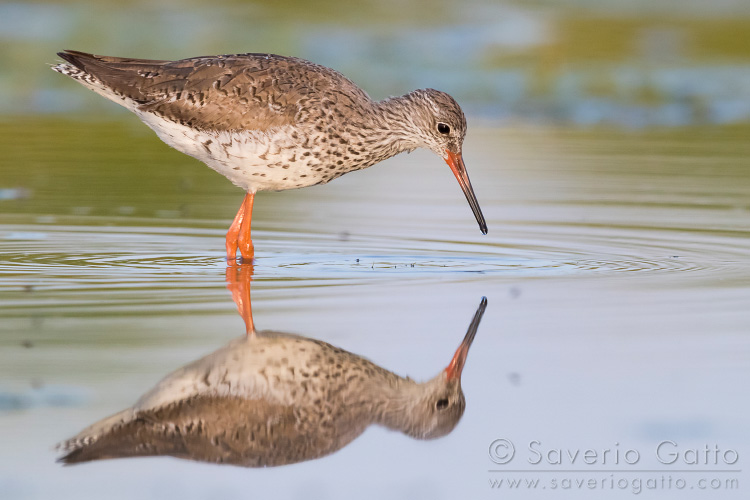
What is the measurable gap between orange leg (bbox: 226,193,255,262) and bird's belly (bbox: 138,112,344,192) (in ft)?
1.05

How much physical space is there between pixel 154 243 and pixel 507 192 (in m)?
4.03

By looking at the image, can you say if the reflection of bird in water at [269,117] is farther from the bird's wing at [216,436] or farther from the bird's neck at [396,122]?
the bird's wing at [216,436]

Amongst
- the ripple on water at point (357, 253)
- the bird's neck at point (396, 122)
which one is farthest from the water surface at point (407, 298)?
the bird's neck at point (396, 122)

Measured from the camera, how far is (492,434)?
17.1ft

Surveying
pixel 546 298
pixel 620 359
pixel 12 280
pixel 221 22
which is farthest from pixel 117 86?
pixel 221 22

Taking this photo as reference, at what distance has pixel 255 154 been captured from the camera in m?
9.06

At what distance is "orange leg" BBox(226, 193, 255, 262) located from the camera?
9156 millimetres

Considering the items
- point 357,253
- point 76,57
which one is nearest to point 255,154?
point 357,253

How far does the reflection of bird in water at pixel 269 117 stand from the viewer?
9.05 meters

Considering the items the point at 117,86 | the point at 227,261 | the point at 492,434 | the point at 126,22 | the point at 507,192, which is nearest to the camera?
the point at 492,434

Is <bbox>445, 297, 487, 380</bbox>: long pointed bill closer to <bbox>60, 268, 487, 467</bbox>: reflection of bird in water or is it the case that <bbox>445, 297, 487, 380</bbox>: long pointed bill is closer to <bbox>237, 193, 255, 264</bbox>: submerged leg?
<bbox>60, 268, 487, 467</bbox>: reflection of bird in water

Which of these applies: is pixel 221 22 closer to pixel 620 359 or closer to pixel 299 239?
pixel 299 239

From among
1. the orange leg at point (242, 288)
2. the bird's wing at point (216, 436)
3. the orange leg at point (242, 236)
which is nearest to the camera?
the bird's wing at point (216, 436)

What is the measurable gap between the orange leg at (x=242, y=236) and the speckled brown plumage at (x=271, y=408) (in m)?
2.78
